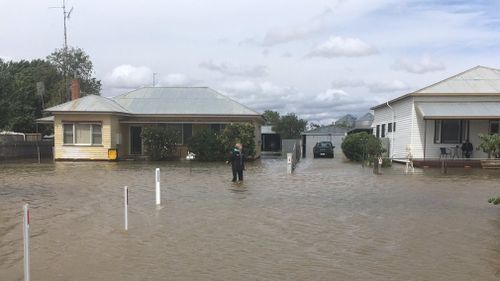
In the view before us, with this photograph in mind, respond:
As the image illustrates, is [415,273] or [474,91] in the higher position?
[474,91]

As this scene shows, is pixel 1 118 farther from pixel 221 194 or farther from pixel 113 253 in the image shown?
pixel 113 253

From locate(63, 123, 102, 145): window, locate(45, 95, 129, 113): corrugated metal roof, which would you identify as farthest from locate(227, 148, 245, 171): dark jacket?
locate(63, 123, 102, 145): window

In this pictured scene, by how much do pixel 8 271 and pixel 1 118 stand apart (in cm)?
2953

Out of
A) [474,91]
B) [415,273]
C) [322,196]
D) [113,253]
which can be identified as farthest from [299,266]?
[474,91]

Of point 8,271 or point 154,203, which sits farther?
point 154,203

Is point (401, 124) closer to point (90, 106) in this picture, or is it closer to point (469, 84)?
point (469, 84)

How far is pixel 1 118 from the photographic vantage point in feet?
110

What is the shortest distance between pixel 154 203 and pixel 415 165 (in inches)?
712

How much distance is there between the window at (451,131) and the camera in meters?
28.5

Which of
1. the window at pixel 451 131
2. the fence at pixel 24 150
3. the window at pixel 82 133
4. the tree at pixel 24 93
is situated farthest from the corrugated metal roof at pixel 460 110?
the tree at pixel 24 93

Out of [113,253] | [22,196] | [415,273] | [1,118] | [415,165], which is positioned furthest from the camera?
[1,118]

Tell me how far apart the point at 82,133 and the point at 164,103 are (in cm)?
659

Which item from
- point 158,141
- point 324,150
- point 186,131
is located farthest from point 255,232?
point 324,150

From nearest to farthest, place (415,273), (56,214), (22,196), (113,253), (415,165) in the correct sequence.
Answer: (415,273)
(113,253)
(56,214)
(22,196)
(415,165)
